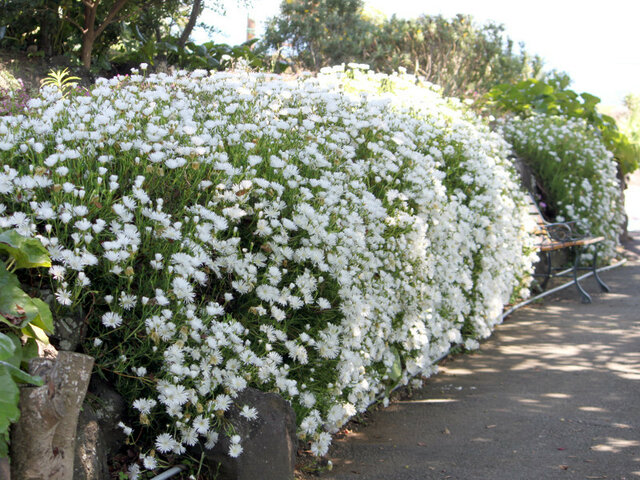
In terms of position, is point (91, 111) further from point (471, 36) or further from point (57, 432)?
point (471, 36)

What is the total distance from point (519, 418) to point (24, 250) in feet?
10.9

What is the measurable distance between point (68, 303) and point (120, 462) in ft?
2.31

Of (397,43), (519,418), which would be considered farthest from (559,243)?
(397,43)

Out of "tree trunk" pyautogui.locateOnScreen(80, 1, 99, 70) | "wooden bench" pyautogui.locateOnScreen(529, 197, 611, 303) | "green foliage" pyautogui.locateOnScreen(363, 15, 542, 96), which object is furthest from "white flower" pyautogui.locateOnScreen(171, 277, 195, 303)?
"green foliage" pyautogui.locateOnScreen(363, 15, 542, 96)

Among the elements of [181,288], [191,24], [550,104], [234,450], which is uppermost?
[191,24]

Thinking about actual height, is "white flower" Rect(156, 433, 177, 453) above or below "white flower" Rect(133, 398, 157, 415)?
below

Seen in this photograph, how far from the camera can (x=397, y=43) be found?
16094 millimetres

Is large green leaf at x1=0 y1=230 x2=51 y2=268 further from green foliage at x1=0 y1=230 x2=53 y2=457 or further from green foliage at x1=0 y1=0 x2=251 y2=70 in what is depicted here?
green foliage at x1=0 y1=0 x2=251 y2=70

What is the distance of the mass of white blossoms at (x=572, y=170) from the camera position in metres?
10.8

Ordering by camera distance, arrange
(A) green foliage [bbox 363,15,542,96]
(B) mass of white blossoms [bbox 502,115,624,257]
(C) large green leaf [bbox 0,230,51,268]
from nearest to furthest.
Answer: (C) large green leaf [bbox 0,230,51,268] < (B) mass of white blossoms [bbox 502,115,624,257] < (A) green foliage [bbox 363,15,542,96]

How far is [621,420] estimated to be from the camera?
14.2ft

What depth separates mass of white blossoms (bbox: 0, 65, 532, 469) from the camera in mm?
2754

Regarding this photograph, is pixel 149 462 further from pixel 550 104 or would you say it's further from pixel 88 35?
pixel 550 104

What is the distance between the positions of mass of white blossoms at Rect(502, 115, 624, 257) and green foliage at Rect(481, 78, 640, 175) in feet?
4.53
